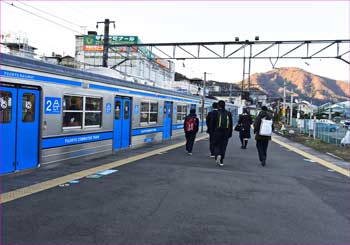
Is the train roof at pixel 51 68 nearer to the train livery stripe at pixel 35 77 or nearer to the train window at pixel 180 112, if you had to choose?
the train livery stripe at pixel 35 77

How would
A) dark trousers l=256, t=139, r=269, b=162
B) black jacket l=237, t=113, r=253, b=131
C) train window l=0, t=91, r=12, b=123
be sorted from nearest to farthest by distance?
1. train window l=0, t=91, r=12, b=123
2. dark trousers l=256, t=139, r=269, b=162
3. black jacket l=237, t=113, r=253, b=131

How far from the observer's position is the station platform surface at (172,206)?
454cm

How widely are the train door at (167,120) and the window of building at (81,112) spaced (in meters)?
7.20

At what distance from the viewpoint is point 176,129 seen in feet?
68.1

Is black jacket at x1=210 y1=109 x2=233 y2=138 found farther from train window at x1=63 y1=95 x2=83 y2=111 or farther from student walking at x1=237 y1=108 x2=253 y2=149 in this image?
student walking at x1=237 y1=108 x2=253 y2=149

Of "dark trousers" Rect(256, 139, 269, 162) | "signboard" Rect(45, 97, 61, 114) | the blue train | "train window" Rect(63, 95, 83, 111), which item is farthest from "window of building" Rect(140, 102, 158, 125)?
"signboard" Rect(45, 97, 61, 114)

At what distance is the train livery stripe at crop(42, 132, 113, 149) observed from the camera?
889 cm

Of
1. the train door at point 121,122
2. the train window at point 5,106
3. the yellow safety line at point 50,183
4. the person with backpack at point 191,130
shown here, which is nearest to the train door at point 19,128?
the train window at point 5,106

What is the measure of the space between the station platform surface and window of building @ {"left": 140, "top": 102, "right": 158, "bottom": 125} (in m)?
5.60

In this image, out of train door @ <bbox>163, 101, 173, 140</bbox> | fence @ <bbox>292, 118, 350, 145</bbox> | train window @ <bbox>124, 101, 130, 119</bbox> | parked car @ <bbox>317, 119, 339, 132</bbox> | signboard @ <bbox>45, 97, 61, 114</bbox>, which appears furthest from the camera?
parked car @ <bbox>317, 119, 339, 132</bbox>

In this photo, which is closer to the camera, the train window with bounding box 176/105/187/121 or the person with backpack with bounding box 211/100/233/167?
the person with backpack with bounding box 211/100/233/167

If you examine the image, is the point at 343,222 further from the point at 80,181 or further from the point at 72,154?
the point at 72,154

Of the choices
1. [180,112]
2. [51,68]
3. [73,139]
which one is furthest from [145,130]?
[51,68]

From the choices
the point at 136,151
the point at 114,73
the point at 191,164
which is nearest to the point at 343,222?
the point at 191,164
